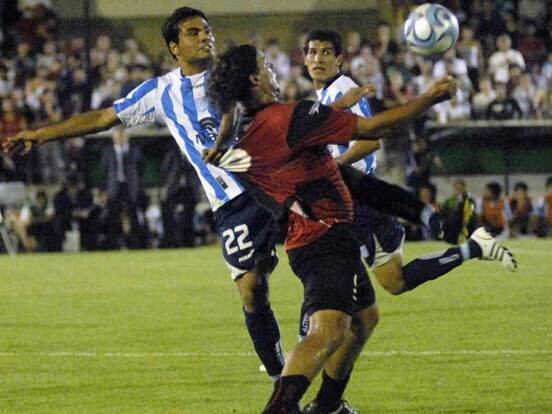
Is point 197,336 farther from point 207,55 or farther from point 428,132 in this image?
point 428,132

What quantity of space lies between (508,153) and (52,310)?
12563mm

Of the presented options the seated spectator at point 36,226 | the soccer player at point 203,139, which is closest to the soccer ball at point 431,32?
the soccer player at point 203,139

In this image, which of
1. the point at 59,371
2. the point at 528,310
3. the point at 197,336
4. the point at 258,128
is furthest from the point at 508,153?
the point at 258,128

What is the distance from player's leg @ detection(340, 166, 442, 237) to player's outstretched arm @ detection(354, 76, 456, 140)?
1879mm

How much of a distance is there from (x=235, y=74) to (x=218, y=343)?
535 cm

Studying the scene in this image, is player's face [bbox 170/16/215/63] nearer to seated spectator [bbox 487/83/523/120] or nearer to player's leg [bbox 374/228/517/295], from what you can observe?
player's leg [bbox 374/228/517/295]

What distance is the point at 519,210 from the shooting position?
24.2 meters

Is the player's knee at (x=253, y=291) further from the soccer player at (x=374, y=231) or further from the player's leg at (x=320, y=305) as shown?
the player's leg at (x=320, y=305)

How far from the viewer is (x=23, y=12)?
94.3ft

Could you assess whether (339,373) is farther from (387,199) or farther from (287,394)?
(287,394)

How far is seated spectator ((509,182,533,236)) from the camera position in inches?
947

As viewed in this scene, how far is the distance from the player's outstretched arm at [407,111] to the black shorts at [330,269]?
0.54 m

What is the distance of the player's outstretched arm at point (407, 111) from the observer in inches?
284

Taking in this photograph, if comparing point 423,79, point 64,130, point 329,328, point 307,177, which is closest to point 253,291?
point 64,130
